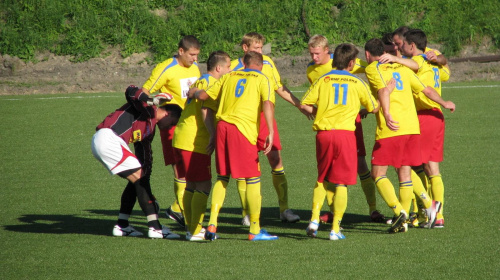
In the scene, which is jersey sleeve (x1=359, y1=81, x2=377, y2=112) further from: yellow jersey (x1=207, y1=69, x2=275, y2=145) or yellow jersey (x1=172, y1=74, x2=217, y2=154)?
yellow jersey (x1=172, y1=74, x2=217, y2=154)

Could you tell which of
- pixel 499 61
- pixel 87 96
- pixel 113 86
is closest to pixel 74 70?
pixel 113 86

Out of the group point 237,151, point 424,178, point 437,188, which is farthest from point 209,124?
point 424,178

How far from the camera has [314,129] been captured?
6605 mm

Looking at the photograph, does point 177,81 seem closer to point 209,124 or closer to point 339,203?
point 209,124

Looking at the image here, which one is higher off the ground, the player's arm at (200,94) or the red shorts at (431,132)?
the player's arm at (200,94)

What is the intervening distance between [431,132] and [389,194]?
1.06 meters

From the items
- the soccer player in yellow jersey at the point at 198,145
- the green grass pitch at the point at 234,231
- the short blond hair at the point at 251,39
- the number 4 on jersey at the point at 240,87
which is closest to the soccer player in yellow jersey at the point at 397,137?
the green grass pitch at the point at 234,231

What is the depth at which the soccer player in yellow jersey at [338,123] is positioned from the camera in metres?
6.47

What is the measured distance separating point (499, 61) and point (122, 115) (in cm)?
1913

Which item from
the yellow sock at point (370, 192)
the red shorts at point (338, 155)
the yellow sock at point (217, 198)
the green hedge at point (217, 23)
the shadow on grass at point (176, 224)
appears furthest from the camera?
the green hedge at point (217, 23)

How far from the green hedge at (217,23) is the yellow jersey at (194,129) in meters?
17.2

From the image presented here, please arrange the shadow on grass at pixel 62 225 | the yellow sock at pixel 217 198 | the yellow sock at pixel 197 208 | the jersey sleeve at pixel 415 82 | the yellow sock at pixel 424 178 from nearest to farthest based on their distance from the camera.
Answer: the yellow sock at pixel 217 198, the yellow sock at pixel 197 208, the jersey sleeve at pixel 415 82, the shadow on grass at pixel 62 225, the yellow sock at pixel 424 178

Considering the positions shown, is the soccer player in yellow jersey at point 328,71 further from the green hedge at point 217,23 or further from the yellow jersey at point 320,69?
the green hedge at point 217,23

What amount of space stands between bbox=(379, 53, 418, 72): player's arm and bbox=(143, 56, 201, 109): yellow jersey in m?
2.39
